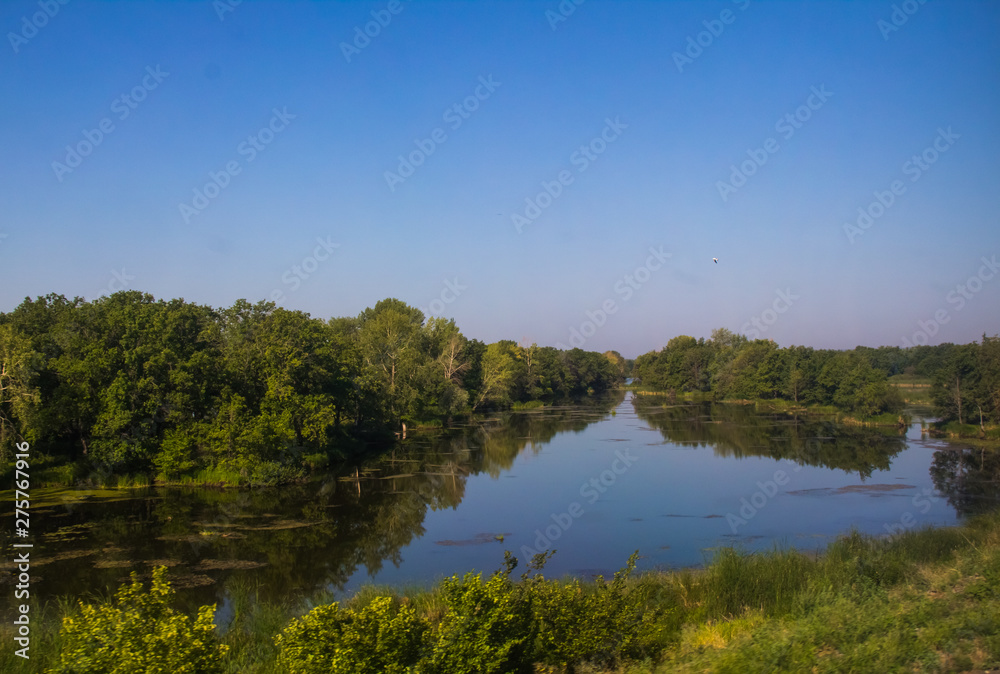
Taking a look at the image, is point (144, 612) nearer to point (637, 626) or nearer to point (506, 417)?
point (637, 626)

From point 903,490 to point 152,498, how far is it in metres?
27.9

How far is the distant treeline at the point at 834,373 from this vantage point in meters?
36.9

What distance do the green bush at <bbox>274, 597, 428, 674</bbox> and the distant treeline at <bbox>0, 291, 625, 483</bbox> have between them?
21.2m

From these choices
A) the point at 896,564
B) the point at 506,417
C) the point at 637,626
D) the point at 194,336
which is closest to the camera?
the point at 637,626

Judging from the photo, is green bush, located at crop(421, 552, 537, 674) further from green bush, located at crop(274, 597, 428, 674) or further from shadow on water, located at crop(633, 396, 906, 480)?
shadow on water, located at crop(633, 396, 906, 480)

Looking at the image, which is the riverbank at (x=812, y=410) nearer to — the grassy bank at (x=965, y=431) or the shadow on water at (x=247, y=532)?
the grassy bank at (x=965, y=431)

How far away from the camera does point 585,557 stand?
1653 cm

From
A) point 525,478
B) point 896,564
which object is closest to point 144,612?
point 896,564

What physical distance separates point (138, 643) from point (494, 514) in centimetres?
1684

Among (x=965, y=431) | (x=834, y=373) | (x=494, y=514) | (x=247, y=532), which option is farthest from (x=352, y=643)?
(x=834, y=373)

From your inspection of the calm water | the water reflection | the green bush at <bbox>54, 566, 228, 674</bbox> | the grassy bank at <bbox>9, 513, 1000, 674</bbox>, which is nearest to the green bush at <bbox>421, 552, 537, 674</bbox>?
the grassy bank at <bbox>9, 513, 1000, 674</bbox>

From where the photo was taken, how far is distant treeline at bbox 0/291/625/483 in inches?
951

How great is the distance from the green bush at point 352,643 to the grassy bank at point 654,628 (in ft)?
0.04

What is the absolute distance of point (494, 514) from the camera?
2189 cm
